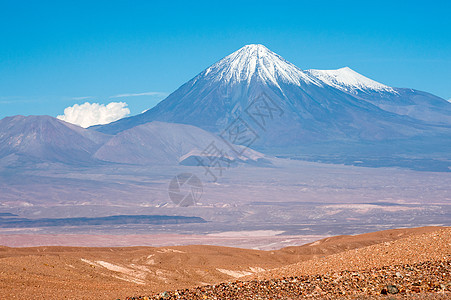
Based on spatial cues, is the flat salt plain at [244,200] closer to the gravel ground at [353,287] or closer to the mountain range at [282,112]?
the mountain range at [282,112]

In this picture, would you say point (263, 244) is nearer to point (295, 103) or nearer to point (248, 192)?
point (248, 192)

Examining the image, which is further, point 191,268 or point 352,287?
point 191,268

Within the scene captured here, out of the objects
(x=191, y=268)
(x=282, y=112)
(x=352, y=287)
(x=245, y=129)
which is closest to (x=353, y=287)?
(x=352, y=287)

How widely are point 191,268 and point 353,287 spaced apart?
12.0 metres

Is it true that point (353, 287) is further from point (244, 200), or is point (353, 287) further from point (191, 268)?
point (244, 200)

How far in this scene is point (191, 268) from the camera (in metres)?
21.8

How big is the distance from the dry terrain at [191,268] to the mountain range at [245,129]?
9317cm

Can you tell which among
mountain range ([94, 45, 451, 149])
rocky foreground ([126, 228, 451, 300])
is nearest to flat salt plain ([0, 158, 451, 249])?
mountain range ([94, 45, 451, 149])

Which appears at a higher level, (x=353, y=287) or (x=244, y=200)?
(x=353, y=287)

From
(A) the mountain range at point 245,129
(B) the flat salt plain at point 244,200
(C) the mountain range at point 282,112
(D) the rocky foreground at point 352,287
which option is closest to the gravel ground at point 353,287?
(D) the rocky foreground at point 352,287

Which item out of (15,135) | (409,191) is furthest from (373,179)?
(15,135)

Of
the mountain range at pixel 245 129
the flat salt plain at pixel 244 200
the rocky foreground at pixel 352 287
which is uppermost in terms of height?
the mountain range at pixel 245 129

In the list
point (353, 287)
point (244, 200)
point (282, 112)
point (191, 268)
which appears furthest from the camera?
point (282, 112)

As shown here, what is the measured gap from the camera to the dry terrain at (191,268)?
39.7 ft
